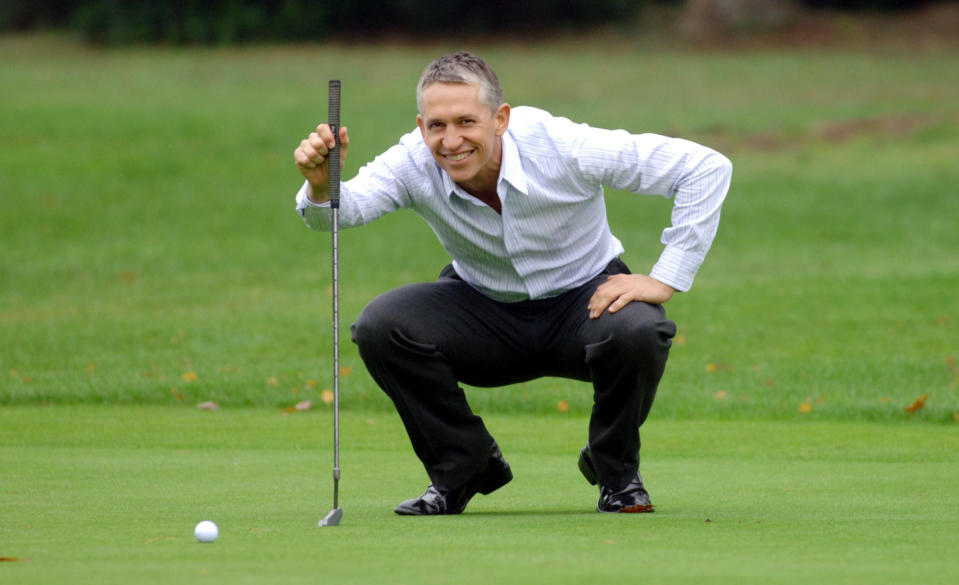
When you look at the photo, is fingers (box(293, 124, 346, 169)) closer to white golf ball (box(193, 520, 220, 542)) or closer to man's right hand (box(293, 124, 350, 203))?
man's right hand (box(293, 124, 350, 203))

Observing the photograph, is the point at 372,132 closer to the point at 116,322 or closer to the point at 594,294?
the point at 116,322

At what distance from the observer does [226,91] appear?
31.8 meters

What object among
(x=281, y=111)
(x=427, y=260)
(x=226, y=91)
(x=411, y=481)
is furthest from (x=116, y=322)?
(x=226, y=91)

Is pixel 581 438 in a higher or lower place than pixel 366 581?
lower

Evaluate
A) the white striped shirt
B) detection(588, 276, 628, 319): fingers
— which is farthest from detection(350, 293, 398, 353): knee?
detection(588, 276, 628, 319): fingers

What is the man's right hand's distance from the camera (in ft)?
16.2

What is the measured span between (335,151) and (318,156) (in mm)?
57

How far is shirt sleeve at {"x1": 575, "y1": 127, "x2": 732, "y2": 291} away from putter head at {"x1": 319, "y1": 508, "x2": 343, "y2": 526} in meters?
1.37

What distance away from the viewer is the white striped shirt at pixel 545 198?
17.2 ft

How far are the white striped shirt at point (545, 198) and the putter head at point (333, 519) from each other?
113 cm

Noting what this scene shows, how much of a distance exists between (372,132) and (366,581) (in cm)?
2364

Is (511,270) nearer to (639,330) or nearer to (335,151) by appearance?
(639,330)

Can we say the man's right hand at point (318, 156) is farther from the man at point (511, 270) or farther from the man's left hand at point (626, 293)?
the man's left hand at point (626, 293)

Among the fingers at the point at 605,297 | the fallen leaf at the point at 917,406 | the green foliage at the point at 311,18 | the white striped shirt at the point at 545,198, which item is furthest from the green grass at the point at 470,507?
the green foliage at the point at 311,18
